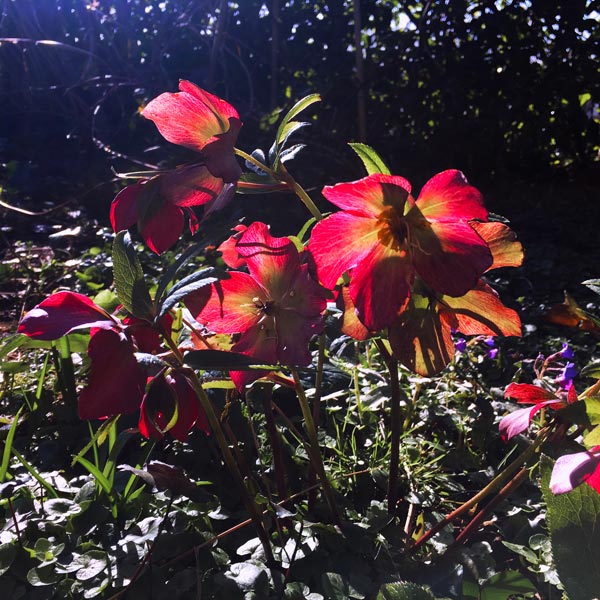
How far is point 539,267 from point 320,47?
6.58ft

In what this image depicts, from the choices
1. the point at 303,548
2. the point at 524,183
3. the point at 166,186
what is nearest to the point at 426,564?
the point at 303,548

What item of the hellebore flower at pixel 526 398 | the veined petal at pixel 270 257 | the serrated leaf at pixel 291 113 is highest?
the serrated leaf at pixel 291 113

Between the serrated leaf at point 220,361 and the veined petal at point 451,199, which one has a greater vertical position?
the veined petal at point 451,199

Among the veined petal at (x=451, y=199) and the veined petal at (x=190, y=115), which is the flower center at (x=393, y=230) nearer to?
the veined petal at (x=451, y=199)

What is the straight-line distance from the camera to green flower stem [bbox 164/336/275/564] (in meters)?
0.63

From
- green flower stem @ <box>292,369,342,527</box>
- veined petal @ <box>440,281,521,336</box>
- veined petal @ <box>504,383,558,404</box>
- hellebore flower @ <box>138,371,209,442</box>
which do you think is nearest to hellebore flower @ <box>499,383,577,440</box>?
veined petal @ <box>504,383,558,404</box>

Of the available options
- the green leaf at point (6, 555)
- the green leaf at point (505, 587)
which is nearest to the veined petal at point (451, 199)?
the green leaf at point (505, 587)

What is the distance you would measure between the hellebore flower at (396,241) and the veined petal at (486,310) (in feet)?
0.25

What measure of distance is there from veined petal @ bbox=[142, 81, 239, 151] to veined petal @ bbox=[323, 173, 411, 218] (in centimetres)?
15

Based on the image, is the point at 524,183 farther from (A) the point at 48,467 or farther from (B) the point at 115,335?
(B) the point at 115,335

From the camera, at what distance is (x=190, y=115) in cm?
64

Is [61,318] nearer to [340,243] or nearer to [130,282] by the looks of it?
[130,282]

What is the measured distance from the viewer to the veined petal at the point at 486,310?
0.63 meters

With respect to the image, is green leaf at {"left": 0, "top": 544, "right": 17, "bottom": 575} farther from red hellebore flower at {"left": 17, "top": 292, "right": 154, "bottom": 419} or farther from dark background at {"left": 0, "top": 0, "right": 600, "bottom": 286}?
dark background at {"left": 0, "top": 0, "right": 600, "bottom": 286}
